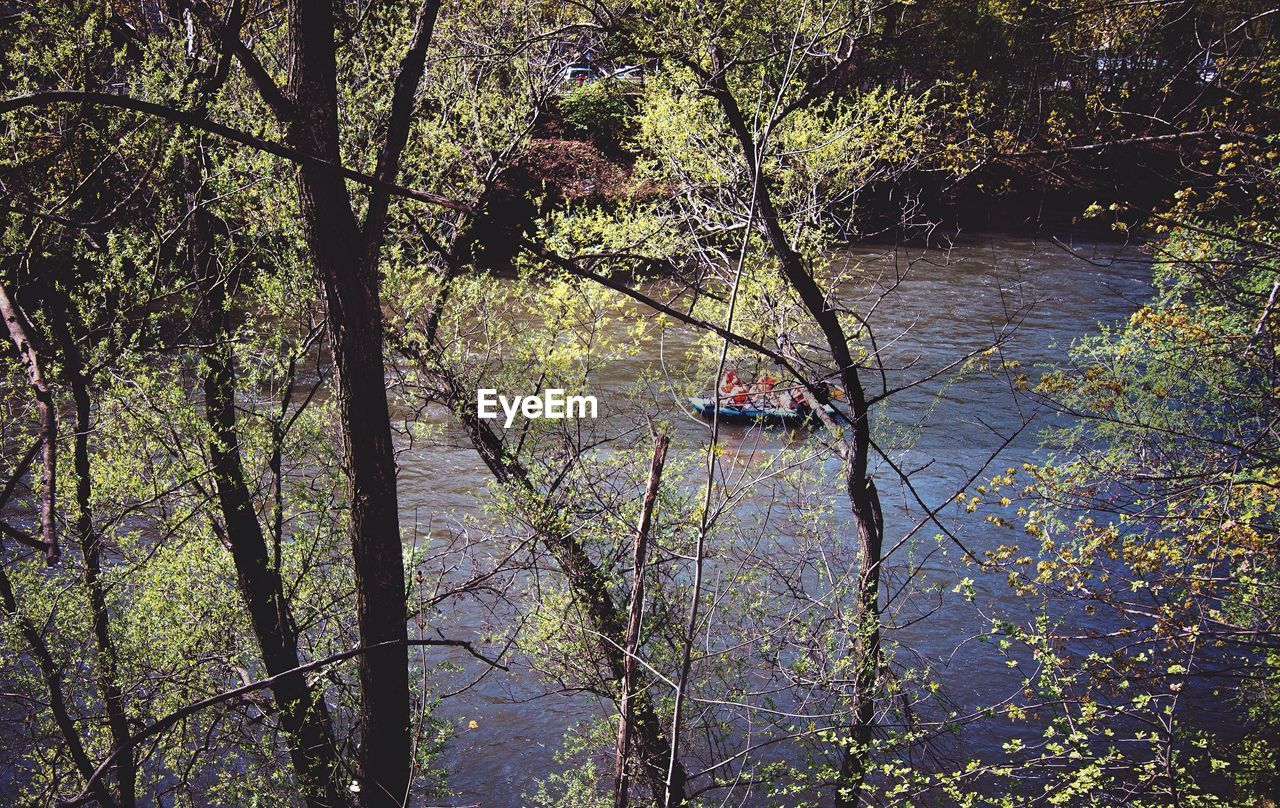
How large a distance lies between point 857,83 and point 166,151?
1001 inches

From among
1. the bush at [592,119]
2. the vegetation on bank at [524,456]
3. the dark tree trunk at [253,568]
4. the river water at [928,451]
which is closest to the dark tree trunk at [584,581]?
the vegetation on bank at [524,456]

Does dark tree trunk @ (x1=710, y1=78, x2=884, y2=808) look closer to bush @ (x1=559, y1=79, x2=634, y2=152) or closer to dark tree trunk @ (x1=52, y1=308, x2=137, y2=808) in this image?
dark tree trunk @ (x1=52, y1=308, x2=137, y2=808)

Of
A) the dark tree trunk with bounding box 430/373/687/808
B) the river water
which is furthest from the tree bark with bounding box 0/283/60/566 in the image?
the dark tree trunk with bounding box 430/373/687/808

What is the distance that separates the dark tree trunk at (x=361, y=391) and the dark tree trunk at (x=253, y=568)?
9.11ft

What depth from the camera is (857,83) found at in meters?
29.7

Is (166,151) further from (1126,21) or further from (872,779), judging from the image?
(872,779)

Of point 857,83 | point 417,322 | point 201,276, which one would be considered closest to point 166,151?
point 201,276

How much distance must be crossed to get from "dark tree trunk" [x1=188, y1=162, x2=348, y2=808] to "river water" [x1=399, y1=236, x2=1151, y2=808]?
141 centimetres

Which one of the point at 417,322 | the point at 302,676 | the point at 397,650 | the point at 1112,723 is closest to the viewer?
the point at 397,650

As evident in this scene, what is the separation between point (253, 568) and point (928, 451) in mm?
11034

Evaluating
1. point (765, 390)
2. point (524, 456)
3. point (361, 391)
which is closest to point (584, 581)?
point (524, 456)

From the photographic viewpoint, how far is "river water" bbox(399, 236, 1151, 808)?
10.9 metres

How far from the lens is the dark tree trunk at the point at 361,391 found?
4.59m

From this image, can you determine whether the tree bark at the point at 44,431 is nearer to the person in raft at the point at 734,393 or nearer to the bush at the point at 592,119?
the person in raft at the point at 734,393
